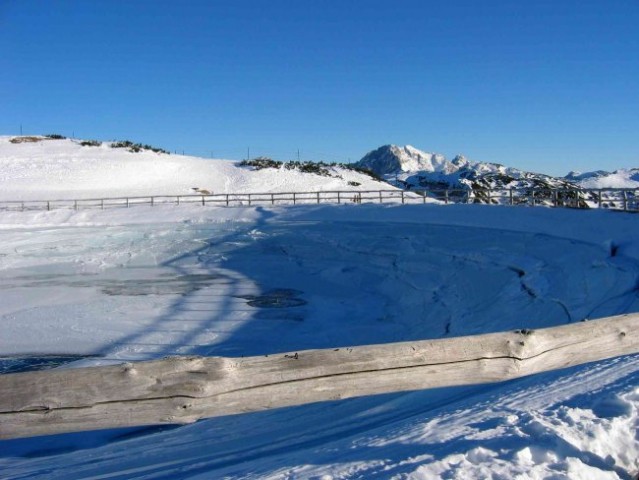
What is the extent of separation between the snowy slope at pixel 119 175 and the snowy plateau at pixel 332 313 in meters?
11.7

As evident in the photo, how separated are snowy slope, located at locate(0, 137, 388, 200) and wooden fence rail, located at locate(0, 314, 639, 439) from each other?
4601cm

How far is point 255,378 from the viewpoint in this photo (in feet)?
11.7

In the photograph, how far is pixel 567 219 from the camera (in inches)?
779

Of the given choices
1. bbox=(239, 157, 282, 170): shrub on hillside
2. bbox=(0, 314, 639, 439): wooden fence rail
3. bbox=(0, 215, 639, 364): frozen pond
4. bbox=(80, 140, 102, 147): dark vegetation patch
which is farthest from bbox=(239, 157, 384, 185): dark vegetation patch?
bbox=(0, 314, 639, 439): wooden fence rail

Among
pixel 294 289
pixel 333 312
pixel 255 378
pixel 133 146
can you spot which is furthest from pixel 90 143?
pixel 255 378

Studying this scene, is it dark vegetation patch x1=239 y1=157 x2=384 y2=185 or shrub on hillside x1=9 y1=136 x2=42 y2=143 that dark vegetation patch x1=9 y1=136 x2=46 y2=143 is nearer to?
shrub on hillside x1=9 y1=136 x2=42 y2=143

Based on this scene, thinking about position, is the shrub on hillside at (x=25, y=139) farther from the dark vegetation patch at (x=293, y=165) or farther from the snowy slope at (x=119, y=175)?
the dark vegetation patch at (x=293, y=165)

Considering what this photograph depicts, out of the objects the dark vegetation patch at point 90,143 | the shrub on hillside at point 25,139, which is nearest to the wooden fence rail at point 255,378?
the dark vegetation patch at point 90,143

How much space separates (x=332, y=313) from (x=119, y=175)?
41.8m

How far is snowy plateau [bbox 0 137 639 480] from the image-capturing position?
→ 161 inches

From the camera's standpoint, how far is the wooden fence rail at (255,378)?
3.16 meters

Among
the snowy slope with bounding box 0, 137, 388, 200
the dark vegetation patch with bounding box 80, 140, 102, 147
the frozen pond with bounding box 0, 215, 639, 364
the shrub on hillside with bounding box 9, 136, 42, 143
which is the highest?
the shrub on hillside with bounding box 9, 136, 42, 143

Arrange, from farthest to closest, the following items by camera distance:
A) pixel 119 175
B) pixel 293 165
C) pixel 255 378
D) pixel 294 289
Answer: pixel 293 165 → pixel 119 175 → pixel 294 289 → pixel 255 378

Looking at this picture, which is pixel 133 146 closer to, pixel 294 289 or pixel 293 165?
pixel 293 165
